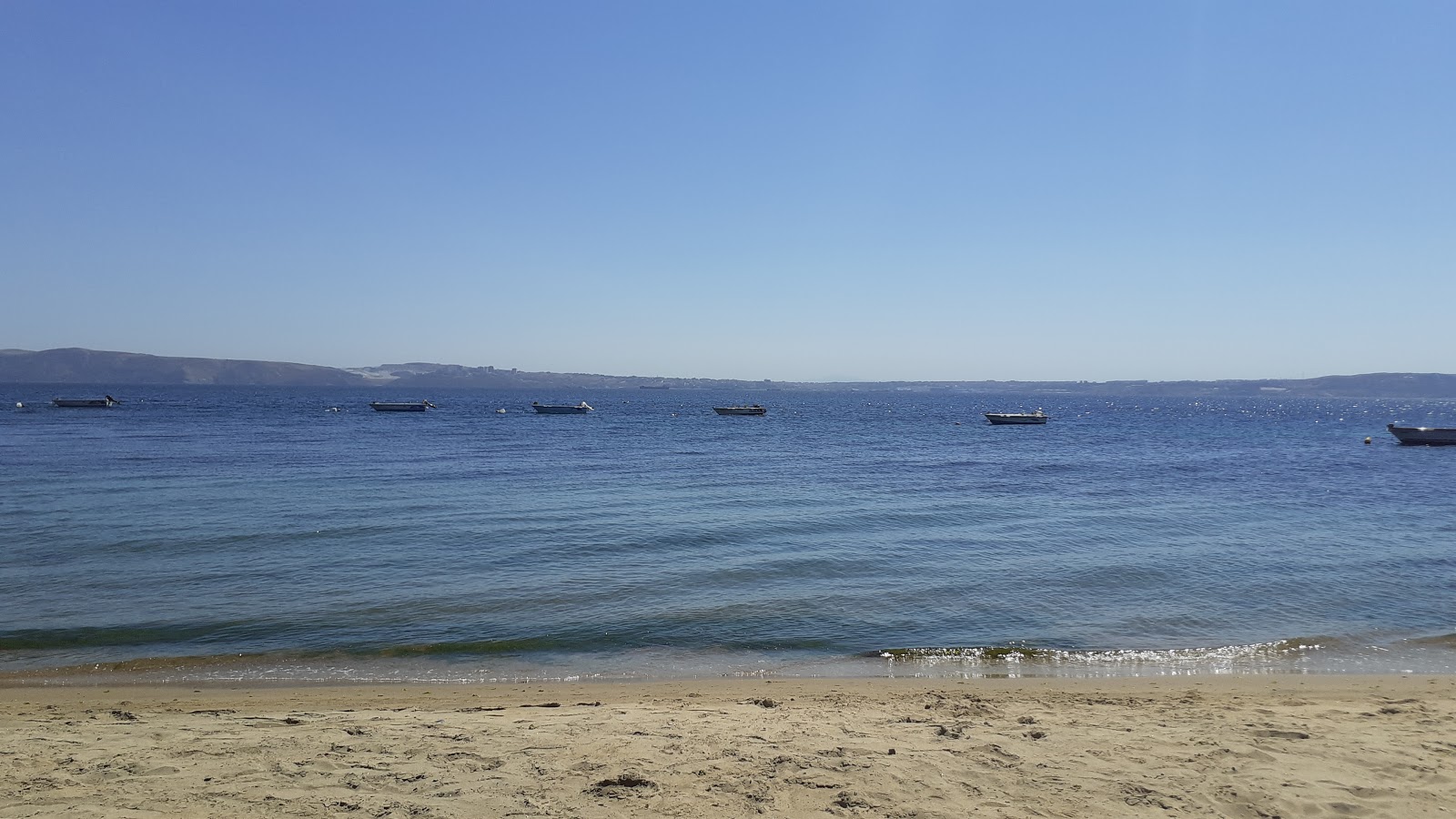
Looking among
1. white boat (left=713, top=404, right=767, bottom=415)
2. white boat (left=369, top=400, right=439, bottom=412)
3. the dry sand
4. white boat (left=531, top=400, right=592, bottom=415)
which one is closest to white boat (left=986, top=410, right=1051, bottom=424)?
white boat (left=713, top=404, right=767, bottom=415)

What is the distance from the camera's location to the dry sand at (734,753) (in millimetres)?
6332

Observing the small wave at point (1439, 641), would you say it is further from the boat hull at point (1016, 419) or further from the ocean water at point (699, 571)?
the boat hull at point (1016, 419)

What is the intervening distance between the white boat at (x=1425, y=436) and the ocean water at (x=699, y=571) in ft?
82.3

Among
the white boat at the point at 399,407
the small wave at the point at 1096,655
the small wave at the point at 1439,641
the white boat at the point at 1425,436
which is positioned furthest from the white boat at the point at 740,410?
the small wave at the point at 1096,655

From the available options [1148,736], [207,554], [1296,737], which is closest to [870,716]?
[1148,736]

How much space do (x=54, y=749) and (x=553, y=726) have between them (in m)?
4.24

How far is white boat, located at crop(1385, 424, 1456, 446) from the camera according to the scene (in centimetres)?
5466

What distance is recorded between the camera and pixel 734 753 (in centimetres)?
741

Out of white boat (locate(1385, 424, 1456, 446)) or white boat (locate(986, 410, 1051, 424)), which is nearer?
white boat (locate(1385, 424, 1456, 446))

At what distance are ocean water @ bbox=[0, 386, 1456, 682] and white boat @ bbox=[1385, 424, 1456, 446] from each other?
988 inches

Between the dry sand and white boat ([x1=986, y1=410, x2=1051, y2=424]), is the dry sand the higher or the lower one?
the lower one

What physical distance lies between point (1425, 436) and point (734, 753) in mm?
66895

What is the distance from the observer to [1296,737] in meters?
7.95

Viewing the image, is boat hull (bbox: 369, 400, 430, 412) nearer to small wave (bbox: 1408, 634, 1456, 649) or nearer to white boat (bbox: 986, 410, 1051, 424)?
white boat (bbox: 986, 410, 1051, 424)
